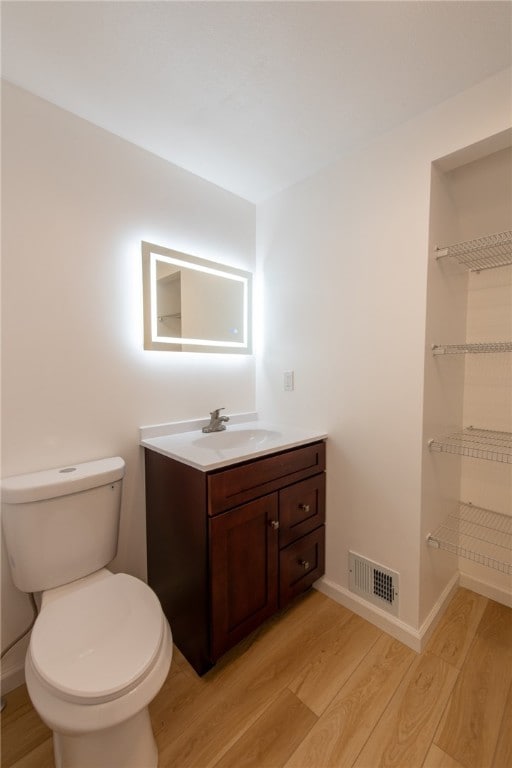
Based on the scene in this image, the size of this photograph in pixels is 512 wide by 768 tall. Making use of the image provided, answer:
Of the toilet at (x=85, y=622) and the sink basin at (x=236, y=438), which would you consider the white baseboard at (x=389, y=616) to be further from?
the toilet at (x=85, y=622)

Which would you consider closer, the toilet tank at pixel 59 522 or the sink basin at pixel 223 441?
the toilet tank at pixel 59 522

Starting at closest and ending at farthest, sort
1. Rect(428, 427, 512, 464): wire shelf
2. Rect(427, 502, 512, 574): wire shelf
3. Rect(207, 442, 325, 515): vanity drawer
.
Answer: Rect(207, 442, 325, 515): vanity drawer, Rect(428, 427, 512, 464): wire shelf, Rect(427, 502, 512, 574): wire shelf

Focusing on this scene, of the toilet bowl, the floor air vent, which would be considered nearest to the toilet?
the toilet bowl

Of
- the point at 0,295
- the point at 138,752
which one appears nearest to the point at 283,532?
the point at 138,752

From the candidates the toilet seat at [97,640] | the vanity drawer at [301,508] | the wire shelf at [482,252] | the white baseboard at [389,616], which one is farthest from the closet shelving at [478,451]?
the toilet seat at [97,640]

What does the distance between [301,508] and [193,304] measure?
4.05 ft

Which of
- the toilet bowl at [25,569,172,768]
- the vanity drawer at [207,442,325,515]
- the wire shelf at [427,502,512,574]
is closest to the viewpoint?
the toilet bowl at [25,569,172,768]

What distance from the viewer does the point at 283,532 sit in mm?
1507

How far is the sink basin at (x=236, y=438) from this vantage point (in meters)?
1.69

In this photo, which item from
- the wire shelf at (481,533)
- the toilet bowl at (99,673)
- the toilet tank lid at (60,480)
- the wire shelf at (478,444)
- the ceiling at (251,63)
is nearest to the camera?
the toilet bowl at (99,673)

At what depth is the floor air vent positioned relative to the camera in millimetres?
1515

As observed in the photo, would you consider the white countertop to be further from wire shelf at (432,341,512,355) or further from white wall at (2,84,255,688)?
wire shelf at (432,341,512,355)

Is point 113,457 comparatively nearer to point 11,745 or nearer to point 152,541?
point 152,541

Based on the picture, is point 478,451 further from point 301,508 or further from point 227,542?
point 227,542
